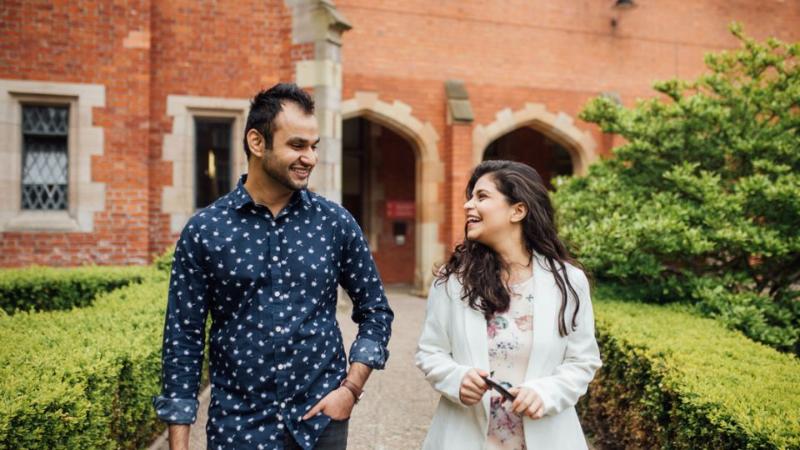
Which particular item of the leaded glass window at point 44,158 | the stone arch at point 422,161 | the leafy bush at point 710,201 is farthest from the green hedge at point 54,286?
the stone arch at point 422,161

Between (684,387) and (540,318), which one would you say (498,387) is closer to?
(540,318)

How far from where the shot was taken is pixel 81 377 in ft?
9.80

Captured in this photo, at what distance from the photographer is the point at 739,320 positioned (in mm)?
4926

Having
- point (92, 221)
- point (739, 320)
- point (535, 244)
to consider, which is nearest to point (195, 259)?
point (535, 244)

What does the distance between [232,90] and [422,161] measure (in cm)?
374

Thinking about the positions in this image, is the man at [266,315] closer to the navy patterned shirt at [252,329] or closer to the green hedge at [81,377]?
the navy patterned shirt at [252,329]

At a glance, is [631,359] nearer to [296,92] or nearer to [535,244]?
[535,244]

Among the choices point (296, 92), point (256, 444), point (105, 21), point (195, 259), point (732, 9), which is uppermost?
point (732, 9)

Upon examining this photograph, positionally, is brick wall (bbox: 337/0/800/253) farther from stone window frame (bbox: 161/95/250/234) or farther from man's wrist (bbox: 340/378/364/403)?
man's wrist (bbox: 340/378/364/403)

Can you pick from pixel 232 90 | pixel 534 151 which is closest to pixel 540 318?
pixel 232 90

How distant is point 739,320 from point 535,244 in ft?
10.9

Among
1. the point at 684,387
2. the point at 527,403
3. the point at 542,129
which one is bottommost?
the point at 684,387

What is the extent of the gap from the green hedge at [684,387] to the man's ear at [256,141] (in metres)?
2.14

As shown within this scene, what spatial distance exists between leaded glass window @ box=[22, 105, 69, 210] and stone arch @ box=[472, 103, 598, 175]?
6691 mm
